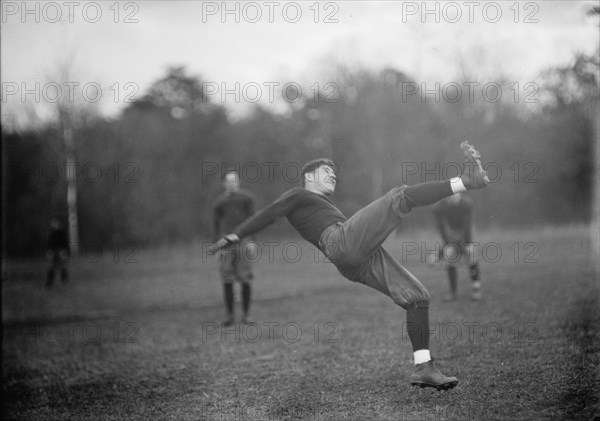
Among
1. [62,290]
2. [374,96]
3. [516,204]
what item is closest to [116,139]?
[374,96]

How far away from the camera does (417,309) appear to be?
5.09 meters

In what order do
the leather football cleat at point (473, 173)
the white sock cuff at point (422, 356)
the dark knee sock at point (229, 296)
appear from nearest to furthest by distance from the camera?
the leather football cleat at point (473, 173), the white sock cuff at point (422, 356), the dark knee sock at point (229, 296)

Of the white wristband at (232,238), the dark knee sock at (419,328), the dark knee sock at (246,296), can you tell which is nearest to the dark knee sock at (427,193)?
the dark knee sock at (419,328)

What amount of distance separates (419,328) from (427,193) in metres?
1.13

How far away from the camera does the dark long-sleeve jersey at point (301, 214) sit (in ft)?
17.6


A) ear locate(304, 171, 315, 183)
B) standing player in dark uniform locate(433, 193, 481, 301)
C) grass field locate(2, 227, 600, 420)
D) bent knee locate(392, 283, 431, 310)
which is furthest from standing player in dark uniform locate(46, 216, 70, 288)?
bent knee locate(392, 283, 431, 310)

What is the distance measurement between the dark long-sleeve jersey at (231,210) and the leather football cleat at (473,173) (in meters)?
6.24

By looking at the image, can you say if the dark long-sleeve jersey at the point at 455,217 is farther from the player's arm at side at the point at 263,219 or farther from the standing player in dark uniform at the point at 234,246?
the player's arm at side at the point at 263,219

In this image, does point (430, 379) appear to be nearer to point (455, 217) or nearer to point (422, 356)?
point (422, 356)

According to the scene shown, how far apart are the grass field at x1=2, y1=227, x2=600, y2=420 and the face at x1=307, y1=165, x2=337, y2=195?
6.01ft

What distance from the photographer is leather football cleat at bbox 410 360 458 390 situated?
4.76 meters

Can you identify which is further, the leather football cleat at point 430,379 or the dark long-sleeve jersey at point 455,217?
the dark long-sleeve jersey at point 455,217

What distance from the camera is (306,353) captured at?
7664mm

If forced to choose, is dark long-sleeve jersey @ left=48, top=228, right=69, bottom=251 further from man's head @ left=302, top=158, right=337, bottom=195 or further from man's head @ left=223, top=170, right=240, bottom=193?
man's head @ left=302, top=158, right=337, bottom=195
